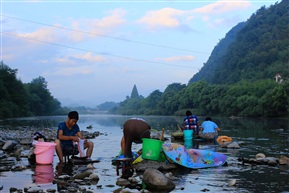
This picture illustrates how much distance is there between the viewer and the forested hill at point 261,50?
134m

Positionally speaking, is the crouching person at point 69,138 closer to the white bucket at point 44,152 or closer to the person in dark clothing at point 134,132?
the white bucket at point 44,152

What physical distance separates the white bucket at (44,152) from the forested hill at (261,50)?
108 meters

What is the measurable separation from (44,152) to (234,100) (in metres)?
93.8

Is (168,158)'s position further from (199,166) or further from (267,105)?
(267,105)

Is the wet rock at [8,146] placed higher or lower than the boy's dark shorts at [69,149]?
lower

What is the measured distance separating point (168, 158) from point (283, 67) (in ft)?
397

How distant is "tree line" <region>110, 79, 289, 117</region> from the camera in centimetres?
7678

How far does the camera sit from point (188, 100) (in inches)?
5502

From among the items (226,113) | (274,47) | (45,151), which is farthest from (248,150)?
(274,47)

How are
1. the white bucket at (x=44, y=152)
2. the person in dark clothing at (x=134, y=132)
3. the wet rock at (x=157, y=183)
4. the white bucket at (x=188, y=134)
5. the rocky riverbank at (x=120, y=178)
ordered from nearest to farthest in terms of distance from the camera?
the rocky riverbank at (x=120, y=178) → the wet rock at (x=157, y=183) → the person in dark clothing at (x=134, y=132) → the white bucket at (x=44, y=152) → the white bucket at (x=188, y=134)

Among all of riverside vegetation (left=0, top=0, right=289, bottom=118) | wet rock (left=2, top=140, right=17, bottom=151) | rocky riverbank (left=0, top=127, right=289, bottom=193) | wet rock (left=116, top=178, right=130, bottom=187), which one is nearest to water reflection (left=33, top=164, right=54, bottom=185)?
rocky riverbank (left=0, top=127, right=289, bottom=193)

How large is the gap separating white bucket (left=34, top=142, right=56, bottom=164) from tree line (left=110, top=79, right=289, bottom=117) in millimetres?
68284

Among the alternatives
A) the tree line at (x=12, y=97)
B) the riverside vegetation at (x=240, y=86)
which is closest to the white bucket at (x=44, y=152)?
the riverside vegetation at (x=240, y=86)

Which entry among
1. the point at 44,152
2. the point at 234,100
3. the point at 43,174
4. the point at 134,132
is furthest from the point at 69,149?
the point at 234,100
